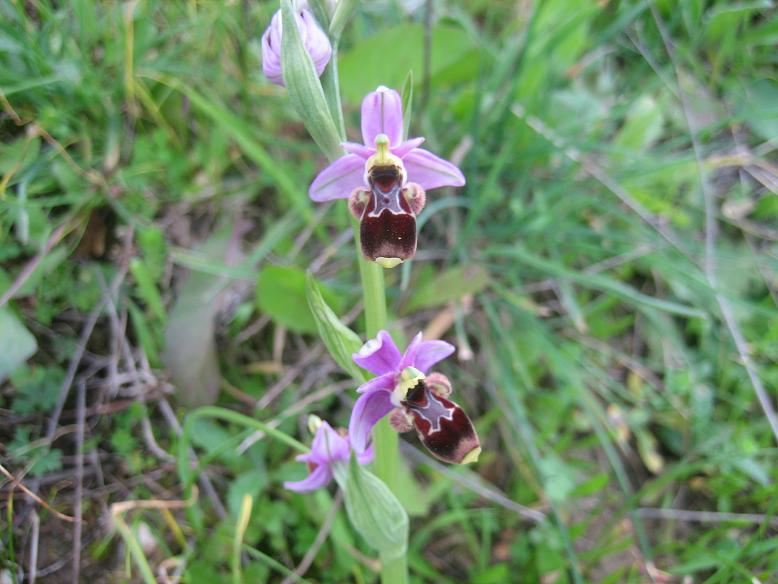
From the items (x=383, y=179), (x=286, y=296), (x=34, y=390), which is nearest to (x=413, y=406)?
(x=383, y=179)

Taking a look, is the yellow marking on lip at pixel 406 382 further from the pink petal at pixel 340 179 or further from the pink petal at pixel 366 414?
the pink petal at pixel 340 179

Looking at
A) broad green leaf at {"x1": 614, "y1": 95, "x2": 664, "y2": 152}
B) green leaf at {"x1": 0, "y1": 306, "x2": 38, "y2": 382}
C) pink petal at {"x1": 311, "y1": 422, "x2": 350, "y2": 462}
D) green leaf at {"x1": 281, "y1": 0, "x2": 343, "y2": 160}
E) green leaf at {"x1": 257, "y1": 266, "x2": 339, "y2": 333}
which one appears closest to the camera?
green leaf at {"x1": 281, "y1": 0, "x2": 343, "y2": 160}

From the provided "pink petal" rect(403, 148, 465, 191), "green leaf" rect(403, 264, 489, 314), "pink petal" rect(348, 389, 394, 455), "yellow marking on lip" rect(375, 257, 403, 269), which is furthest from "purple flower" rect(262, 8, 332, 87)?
"green leaf" rect(403, 264, 489, 314)

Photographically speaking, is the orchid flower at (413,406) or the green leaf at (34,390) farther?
the green leaf at (34,390)

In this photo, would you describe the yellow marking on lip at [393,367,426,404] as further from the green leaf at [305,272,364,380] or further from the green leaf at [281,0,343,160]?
the green leaf at [281,0,343,160]

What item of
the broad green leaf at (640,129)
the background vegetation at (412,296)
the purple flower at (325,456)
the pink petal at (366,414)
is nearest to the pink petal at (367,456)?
the purple flower at (325,456)

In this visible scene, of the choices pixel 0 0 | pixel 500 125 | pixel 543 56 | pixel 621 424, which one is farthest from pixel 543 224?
pixel 0 0
